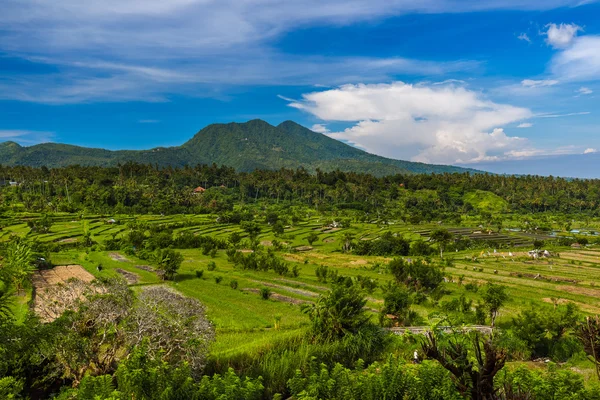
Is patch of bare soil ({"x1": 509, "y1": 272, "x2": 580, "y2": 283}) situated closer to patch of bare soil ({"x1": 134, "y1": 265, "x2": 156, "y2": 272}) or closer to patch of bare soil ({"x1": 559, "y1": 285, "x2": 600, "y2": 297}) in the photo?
patch of bare soil ({"x1": 559, "y1": 285, "x2": 600, "y2": 297})

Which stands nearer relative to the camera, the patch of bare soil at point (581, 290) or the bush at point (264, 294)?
the bush at point (264, 294)

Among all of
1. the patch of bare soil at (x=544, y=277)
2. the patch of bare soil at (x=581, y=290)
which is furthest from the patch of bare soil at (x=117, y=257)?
the patch of bare soil at (x=581, y=290)

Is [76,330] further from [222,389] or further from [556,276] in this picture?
[556,276]

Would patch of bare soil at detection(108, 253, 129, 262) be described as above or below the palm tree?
below

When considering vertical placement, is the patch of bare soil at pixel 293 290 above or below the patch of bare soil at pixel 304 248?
above

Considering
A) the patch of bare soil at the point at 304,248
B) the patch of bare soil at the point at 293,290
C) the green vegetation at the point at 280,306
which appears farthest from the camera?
the patch of bare soil at the point at 304,248

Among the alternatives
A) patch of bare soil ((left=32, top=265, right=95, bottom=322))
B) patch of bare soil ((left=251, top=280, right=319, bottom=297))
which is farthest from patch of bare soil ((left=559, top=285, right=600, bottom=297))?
patch of bare soil ((left=32, top=265, right=95, bottom=322))

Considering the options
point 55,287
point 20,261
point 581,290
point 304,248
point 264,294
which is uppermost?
point 55,287

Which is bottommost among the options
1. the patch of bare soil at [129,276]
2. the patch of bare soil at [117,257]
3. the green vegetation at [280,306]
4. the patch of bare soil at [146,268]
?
the patch of bare soil at [146,268]

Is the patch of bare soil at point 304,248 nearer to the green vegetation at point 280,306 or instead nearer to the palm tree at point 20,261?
the green vegetation at point 280,306

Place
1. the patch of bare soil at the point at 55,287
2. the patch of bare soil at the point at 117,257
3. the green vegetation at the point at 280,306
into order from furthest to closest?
1. the patch of bare soil at the point at 117,257
2. the patch of bare soil at the point at 55,287
3. the green vegetation at the point at 280,306

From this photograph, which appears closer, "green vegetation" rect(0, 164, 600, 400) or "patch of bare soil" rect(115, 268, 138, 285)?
"green vegetation" rect(0, 164, 600, 400)

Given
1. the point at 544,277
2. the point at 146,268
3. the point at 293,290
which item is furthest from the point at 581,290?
the point at 146,268

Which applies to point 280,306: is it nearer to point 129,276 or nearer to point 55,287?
point 129,276
